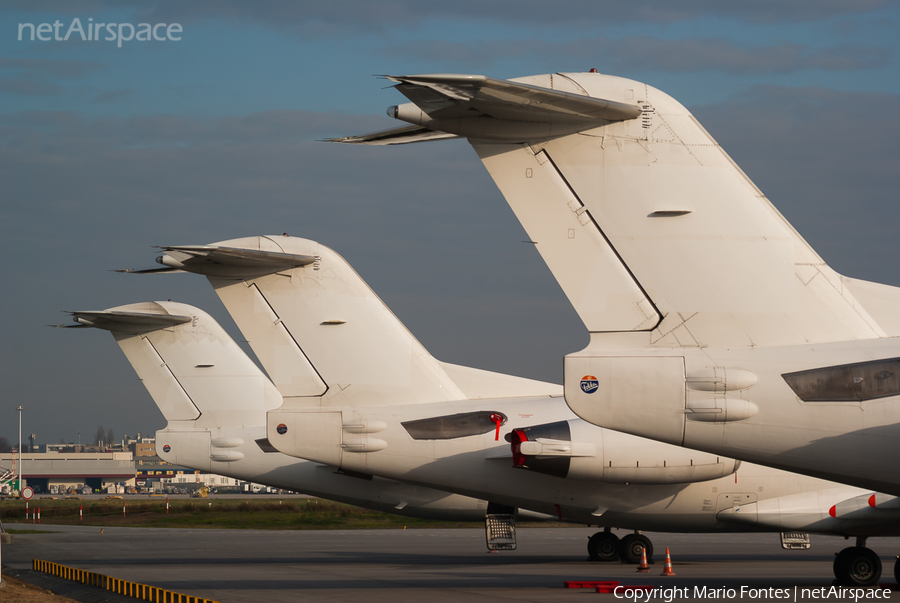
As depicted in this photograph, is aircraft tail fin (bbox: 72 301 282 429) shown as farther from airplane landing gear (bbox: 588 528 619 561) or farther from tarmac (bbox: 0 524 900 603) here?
airplane landing gear (bbox: 588 528 619 561)

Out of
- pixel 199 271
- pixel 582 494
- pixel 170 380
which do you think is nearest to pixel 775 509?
pixel 582 494

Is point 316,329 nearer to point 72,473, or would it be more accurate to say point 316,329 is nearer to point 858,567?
point 858,567

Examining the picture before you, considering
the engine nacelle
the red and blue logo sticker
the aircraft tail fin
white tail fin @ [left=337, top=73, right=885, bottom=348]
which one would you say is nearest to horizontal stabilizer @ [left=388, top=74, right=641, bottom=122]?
white tail fin @ [left=337, top=73, right=885, bottom=348]

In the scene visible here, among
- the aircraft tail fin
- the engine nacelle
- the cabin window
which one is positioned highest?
the aircraft tail fin

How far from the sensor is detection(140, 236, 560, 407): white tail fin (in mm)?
18016

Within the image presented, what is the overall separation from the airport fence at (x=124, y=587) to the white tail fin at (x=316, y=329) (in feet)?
14.8

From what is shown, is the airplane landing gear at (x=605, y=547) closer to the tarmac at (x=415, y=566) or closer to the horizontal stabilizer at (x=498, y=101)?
the tarmac at (x=415, y=566)

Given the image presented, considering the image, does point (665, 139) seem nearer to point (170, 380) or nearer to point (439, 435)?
point (439, 435)

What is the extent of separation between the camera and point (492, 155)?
9164 mm

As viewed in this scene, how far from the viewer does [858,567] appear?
1507 centimetres

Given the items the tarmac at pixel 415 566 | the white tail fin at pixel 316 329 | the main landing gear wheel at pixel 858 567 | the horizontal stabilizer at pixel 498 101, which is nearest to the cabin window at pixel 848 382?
the horizontal stabilizer at pixel 498 101

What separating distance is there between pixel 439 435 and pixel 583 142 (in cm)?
942

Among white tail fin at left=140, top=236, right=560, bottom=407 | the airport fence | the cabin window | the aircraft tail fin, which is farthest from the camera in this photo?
the aircraft tail fin

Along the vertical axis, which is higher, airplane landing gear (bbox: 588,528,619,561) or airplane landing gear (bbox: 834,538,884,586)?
airplane landing gear (bbox: 834,538,884,586)
